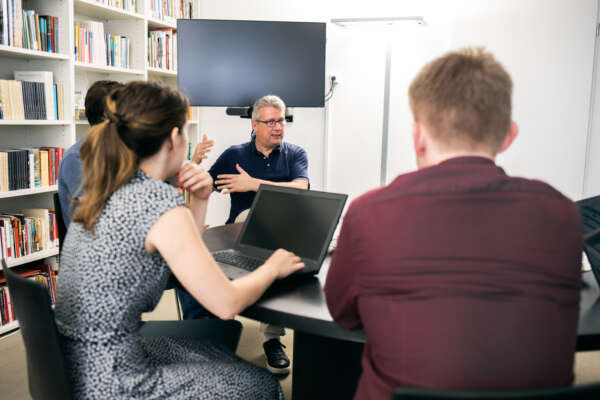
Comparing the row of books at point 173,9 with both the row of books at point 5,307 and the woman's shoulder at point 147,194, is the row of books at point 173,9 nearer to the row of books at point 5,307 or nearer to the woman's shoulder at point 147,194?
the row of books at point 5,307

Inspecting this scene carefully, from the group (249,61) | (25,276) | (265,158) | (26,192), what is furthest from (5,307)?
(249,61)

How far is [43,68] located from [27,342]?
2591 mm

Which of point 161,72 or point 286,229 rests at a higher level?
point 161,72

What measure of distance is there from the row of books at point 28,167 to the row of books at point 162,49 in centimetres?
125

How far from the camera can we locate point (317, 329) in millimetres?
1271

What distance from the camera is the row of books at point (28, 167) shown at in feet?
9.79

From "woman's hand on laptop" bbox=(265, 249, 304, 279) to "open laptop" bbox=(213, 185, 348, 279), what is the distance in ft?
0.17

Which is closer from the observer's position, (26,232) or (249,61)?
(26,232)

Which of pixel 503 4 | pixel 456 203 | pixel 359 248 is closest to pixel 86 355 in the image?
pixel 359 248

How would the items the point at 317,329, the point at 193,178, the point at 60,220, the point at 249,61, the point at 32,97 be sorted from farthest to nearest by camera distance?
the point at 249,61 < the point at 32,97 < the point at 60,220 < the point at 193,178 < the point at 317,329

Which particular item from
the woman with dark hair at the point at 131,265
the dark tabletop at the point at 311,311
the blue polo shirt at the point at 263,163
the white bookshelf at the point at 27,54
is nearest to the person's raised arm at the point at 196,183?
the woman with dark hair at the point at 131,265

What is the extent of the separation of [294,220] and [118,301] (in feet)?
2.29

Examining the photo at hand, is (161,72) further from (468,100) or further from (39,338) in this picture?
(468,100)

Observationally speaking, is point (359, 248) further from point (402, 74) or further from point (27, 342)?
point (402, 74)
